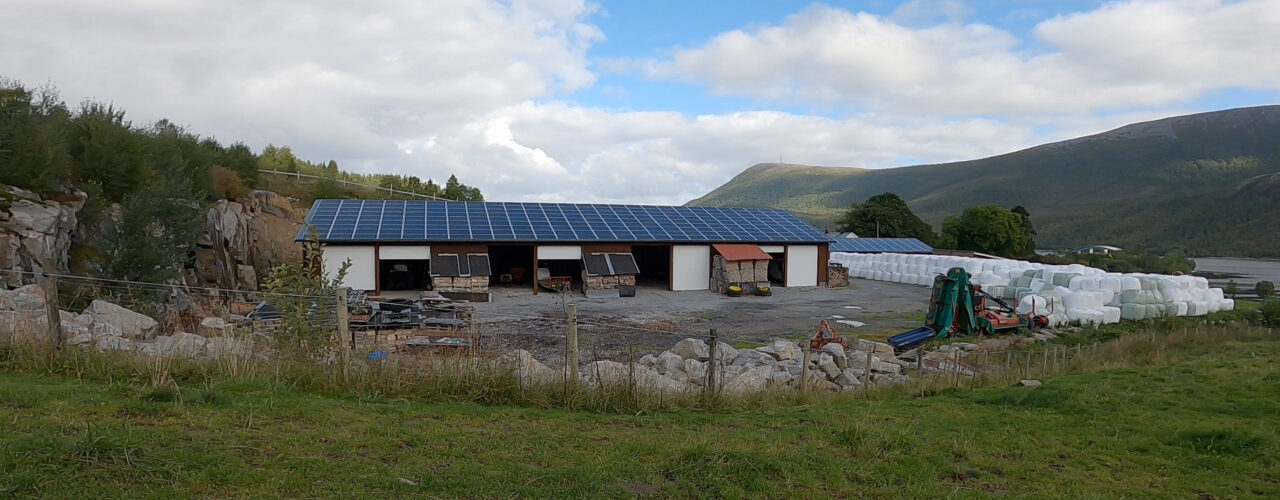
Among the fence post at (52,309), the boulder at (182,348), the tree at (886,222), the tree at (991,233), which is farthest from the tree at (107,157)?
the tree at (991,233)

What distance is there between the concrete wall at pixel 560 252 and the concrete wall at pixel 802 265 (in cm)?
1035

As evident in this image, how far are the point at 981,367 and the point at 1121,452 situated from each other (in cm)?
587

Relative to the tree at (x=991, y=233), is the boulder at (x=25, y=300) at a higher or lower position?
lower

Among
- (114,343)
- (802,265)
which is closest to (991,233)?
(802,265)

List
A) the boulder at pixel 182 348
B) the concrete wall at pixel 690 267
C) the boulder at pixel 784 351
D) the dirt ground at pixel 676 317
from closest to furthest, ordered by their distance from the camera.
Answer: the boulder at pixel 182 348, the boulder at pixel 784 351, the dirt ground at pixel 676 317, the concrete wall at pixel 690 267

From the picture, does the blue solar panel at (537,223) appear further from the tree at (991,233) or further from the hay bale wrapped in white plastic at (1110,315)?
the tree at (991,233)

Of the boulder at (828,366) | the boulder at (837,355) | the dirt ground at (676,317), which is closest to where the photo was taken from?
the boulder at (828,366)

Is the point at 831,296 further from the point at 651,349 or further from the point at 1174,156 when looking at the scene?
the point at 1174,156

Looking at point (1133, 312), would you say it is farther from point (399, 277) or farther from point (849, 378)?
point (399, 277)

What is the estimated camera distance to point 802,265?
113ft

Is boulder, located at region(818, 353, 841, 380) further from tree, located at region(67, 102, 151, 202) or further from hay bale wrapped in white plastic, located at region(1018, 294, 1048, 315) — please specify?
tree, located at region(67, 102, 151, 202)

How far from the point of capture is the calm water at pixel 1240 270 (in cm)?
5478

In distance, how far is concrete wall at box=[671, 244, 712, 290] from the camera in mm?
32188

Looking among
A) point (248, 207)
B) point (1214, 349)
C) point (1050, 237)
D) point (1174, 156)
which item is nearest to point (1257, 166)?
point (1174, 156)
